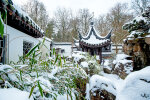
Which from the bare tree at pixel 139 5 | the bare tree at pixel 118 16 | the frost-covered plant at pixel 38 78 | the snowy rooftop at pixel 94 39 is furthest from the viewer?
the bare tree at pixel 118 16

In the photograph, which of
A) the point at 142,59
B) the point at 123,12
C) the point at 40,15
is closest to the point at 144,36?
the point at 142,59

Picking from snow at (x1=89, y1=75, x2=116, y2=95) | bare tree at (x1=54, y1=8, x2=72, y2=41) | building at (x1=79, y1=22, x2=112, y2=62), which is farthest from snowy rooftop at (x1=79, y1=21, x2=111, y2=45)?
bare tree at (x1=54, y1=8, x2=72, y2=41)

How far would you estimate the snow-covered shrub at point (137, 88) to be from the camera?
1092mm

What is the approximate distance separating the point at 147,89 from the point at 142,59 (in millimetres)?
2627

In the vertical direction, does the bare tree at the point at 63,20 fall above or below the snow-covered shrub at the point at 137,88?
above

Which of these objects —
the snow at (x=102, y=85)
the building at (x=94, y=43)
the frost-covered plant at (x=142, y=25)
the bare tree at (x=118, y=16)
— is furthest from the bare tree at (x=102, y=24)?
the snow at (x=102, y=85)

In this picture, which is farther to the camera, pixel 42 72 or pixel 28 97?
pixel 42 72

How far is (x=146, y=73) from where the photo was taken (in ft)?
3.97

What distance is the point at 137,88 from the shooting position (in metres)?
1.13

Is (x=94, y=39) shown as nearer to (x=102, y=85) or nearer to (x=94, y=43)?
(x=94, y=43)

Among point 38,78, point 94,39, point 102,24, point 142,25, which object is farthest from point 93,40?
point 102,24

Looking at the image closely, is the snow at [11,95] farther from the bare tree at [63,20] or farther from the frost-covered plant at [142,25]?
the bare tree at [63,20]

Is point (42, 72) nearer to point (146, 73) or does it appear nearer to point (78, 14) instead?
point (146, 73)

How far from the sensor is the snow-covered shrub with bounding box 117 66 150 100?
1092mm
